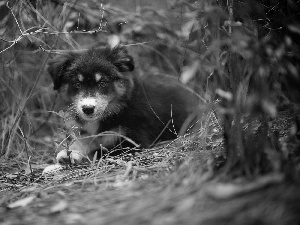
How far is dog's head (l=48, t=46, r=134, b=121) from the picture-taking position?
4.50 metres

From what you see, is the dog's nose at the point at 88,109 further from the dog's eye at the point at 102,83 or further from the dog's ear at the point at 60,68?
the dog's ear at the point at 60,68

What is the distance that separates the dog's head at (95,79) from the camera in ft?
14.8

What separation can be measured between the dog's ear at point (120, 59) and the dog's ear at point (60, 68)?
46cm

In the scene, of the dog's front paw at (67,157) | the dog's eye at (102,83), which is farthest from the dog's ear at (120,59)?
the dog's front paw at (67,157)

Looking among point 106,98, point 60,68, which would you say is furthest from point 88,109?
point 60,68

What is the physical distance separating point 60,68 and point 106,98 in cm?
64

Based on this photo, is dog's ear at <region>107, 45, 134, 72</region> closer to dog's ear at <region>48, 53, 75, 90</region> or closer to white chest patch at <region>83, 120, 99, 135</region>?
dog's ear at <region>48, 53, 75, 90</region>

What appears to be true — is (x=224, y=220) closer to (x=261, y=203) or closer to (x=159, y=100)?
(x=261, y=203)

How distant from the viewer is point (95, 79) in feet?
14.8

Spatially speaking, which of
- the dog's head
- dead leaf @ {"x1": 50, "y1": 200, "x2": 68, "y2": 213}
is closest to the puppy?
the dog's head

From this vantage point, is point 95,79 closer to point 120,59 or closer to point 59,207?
point 120,59

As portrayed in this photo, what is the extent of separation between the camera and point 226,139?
2516 mm

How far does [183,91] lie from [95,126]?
1.35 m

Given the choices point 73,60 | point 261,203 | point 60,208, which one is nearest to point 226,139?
point 261,203
